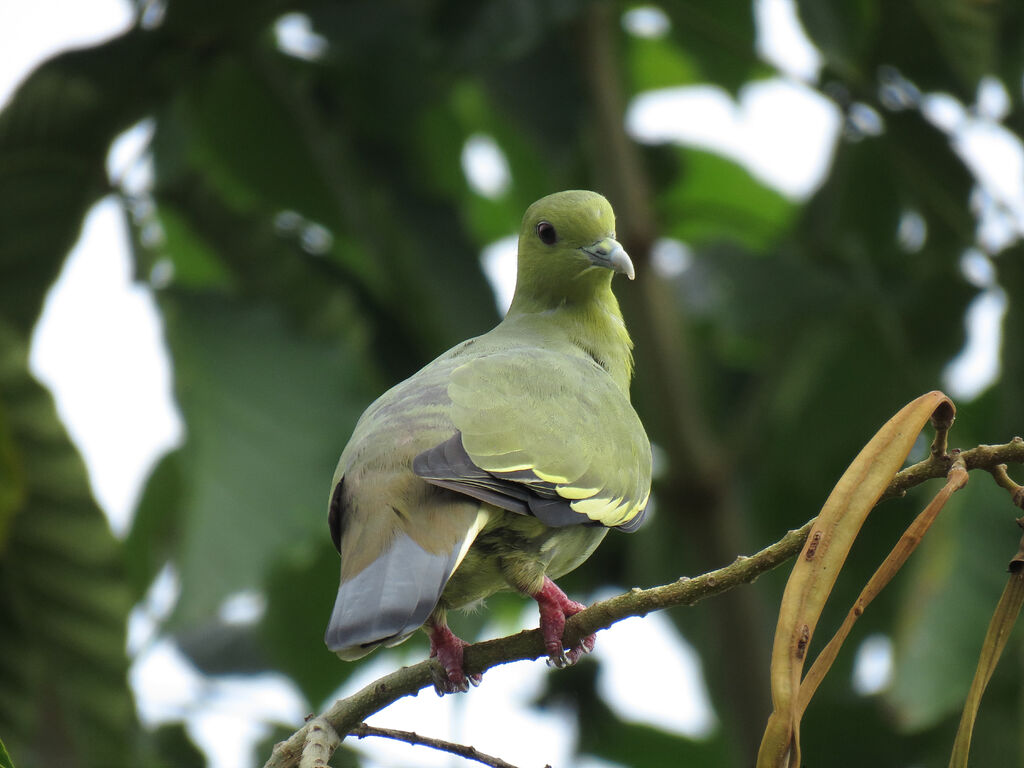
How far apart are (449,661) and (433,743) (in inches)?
23.7

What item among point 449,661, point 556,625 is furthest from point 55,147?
point 556,625

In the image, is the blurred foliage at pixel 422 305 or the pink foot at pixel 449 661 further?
the blurred foliage at pixel 422 305

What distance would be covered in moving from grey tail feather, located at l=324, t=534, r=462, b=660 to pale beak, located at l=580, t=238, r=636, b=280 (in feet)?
3.44

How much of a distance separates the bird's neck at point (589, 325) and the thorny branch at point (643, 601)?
49.7 inches

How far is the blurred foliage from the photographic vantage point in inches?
135

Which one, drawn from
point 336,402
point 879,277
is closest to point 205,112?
point 336,402

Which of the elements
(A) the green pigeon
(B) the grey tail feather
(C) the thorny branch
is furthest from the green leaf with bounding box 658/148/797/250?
(C) the thorny branch

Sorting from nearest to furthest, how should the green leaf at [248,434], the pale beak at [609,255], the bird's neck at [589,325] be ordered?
1. the pale beak at [609,255]
2. the bird's neck at [589,325]
3. the green leaf at [248,434]

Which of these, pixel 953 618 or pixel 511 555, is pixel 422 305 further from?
pixel 953 618

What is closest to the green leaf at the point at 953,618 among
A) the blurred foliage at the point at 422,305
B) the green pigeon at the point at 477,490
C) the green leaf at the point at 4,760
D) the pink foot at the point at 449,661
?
the blurred foliage at the point at 422,305

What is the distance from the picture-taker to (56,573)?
3408 millimetres

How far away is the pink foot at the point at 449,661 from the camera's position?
8.00ft

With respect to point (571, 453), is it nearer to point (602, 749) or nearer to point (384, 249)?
point (384, 249)

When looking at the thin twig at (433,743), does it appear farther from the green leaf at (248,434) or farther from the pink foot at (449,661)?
the green leaf at (248,434)
